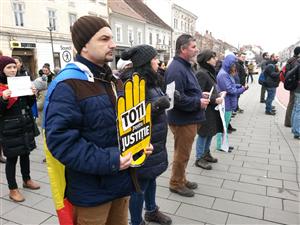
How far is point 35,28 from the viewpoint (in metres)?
19.8

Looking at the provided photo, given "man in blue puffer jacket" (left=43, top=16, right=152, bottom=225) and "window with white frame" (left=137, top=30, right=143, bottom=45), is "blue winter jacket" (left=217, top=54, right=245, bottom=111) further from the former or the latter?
"window with white frame" (left=137, top=30, right=143, bottom=45)

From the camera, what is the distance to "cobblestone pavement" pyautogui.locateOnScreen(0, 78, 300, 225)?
3131mm

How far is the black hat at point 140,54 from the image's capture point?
99.7 inches

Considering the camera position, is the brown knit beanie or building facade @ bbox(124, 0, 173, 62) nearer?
the brown knit beanie

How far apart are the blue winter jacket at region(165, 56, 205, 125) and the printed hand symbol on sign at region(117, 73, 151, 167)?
5.19ft

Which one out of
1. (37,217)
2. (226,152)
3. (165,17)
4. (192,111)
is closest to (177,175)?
(192,111)

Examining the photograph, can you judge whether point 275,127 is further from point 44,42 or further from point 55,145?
point 44,42

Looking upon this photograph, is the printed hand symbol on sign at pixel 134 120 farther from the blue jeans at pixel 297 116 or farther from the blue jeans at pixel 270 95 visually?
the blue jeans at pixel 270 95

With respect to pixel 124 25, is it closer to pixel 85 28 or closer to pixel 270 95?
pixel 270 95

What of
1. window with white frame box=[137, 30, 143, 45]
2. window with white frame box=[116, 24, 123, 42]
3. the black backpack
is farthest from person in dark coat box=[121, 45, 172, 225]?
window with white frame box=[137, 30, 143, 45]

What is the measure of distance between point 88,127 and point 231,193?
2.75 meters

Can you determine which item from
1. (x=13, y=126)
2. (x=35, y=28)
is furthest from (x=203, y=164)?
(x=35, y=28)

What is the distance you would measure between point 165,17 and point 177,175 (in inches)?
1760

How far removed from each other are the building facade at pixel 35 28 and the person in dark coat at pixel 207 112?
1319 cm
